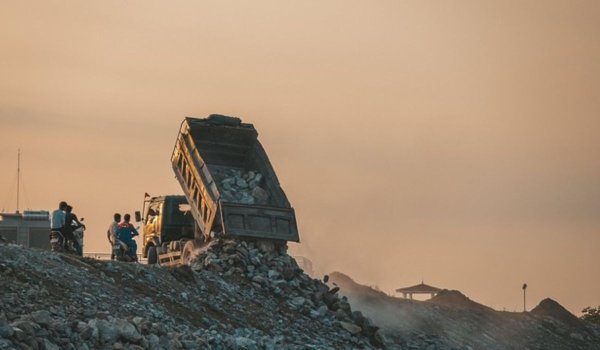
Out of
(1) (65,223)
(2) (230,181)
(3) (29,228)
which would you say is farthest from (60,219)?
(3) (29,228)

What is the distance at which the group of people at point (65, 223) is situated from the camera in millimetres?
38188

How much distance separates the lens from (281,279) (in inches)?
1489

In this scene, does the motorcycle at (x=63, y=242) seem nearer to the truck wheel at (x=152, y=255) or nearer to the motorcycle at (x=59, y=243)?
the motorcycle at (x=59, y=243)

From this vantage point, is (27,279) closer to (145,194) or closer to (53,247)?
(53,247)

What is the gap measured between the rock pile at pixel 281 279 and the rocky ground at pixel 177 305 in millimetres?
25

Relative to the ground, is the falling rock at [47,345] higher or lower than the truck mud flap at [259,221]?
lower

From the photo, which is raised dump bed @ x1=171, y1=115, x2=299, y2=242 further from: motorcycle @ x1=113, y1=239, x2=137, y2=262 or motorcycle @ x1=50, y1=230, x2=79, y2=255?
motorcycle @ x1=50, y1=230, x2=79, y2=255

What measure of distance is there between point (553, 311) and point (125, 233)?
66.4 ft

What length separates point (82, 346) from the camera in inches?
1009

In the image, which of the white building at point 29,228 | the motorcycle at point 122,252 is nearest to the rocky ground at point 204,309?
the motorcycle at point 122,252

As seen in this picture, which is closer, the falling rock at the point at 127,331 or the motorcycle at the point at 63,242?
the falling rock at the point at 127,331

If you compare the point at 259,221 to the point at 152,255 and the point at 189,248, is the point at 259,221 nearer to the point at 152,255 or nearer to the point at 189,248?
the point at 189,248

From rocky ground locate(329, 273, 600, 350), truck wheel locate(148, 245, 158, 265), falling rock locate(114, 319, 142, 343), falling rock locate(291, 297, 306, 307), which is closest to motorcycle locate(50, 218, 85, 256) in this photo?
truck wheel locate(148, 245, 158, 265)

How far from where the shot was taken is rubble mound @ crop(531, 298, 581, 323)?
2131 inches
